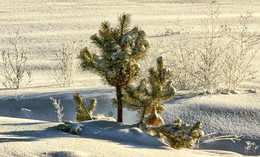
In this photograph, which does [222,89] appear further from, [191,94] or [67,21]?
[67,21]

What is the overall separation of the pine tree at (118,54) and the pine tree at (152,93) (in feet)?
0.41

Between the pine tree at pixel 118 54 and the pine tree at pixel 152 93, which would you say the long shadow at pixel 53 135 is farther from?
the pine tree at pixel 118 54

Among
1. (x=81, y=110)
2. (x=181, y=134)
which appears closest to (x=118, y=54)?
(x=81, y=110)

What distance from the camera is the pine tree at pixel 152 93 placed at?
3.76 meters

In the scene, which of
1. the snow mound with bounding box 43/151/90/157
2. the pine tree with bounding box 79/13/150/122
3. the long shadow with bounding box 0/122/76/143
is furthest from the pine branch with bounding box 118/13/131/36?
the snow mound with bounding box 43/151/90/157

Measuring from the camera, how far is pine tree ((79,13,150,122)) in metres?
3.82

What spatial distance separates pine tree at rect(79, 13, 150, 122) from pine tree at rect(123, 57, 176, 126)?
0.13 m

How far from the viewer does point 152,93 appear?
3.77 meters

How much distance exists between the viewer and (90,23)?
12500 mm

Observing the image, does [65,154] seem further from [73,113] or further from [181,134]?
[73,113]

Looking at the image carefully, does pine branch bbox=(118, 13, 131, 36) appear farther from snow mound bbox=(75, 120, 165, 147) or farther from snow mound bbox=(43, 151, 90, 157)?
snow mound bbox=(43, 151, 90, 157)

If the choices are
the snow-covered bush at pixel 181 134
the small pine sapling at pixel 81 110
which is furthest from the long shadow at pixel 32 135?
the snow-covered bush at pixel 181 134

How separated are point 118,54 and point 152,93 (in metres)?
0.37

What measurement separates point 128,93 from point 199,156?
0.71m
